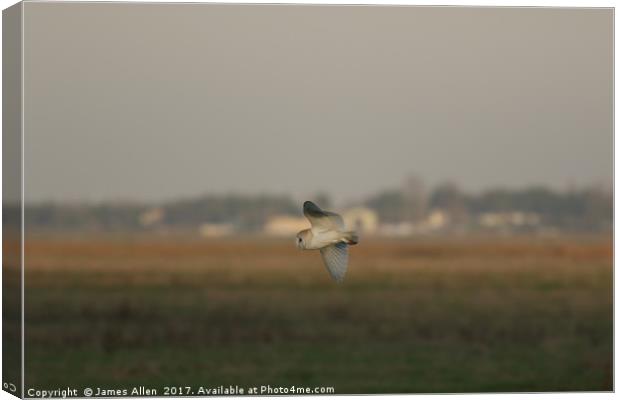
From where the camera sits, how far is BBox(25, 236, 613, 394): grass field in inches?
461

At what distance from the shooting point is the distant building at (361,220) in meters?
11.6

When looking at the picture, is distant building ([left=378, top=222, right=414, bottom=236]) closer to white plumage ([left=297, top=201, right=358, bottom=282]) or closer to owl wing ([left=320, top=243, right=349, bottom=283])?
owl wing ([left=320, top=243, right=349, bottom=283])

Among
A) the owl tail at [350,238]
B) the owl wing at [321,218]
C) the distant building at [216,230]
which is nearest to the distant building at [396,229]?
the owl tail at [350,238]

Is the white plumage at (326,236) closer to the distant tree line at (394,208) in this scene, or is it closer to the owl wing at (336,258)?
the owl wing at (336,258)

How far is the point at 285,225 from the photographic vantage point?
1185 cm

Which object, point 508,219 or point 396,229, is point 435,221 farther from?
point 508,219

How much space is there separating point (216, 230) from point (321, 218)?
5.28 ft

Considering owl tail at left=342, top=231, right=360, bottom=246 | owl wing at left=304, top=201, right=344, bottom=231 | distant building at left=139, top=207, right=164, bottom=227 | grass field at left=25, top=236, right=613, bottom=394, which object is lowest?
grass field at left=25, top=236, right=613, bottom=394

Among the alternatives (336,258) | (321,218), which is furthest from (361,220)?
(321,218)

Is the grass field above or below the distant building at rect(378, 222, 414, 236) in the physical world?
below

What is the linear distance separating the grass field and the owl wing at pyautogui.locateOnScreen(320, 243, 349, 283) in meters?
0.51

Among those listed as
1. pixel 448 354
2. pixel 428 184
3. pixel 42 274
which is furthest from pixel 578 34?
pixel 42 274

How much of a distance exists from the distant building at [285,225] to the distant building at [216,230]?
250mm

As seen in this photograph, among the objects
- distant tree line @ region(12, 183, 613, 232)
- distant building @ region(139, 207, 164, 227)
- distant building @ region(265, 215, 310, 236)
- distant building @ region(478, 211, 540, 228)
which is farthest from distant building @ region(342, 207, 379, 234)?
distant building @ region(139, 207, 164, 227)
